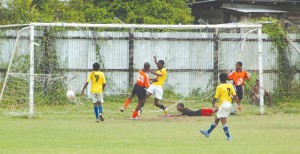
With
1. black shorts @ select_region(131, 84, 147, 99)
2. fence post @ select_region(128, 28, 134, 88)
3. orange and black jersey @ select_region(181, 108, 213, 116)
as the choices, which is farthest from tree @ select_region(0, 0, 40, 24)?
orange and black jersey @ select_region(181, 108, 213, 116)

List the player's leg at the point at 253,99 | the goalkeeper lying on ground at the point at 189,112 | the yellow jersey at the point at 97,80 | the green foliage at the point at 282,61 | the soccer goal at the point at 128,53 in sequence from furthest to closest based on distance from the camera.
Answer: the green foliage at the point at 282,61, the player's leg at the point at 253,99, the soccer goal at the point at 128,53, the goalkeeper lying on ground at the point at 189,112, the yellow jersey at the point at 97,80

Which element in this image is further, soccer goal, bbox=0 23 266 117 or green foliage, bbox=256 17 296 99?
green foliage, bbox=256 17 296 99

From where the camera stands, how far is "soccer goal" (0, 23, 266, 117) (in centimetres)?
3006

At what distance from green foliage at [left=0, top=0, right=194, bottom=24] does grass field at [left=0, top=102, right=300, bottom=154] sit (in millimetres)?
8435

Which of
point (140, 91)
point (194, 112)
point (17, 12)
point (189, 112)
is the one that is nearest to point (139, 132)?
point (140, 91)

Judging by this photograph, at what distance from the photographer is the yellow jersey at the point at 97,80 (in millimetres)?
25031

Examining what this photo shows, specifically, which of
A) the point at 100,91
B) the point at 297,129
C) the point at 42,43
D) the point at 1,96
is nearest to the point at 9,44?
the point at 42,43

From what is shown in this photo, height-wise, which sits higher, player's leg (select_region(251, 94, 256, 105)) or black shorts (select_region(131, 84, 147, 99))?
black shorts (select_region(131, 84, 147, 99))

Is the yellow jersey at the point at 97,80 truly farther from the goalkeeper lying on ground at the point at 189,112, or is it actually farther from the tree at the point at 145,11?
the tree at the point at 145,11

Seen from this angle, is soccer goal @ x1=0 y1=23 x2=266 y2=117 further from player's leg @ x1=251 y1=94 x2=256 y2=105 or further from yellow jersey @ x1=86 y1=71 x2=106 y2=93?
yellow jersey @ x1=86 y1=71 x2=106 y2=93

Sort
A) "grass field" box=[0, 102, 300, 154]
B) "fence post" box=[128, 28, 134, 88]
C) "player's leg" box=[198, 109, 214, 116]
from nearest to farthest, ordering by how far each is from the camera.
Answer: "grass field" box=[0, 102, 300, 154]
"player's leg" box=[198, 109, 214, 116]
"fence post" box=[128, 28, 134, 88]

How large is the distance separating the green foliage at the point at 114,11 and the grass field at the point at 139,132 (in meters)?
8.43

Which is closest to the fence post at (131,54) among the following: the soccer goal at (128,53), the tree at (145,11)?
the soccer goal at (128,53)

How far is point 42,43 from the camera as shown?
30.3m
